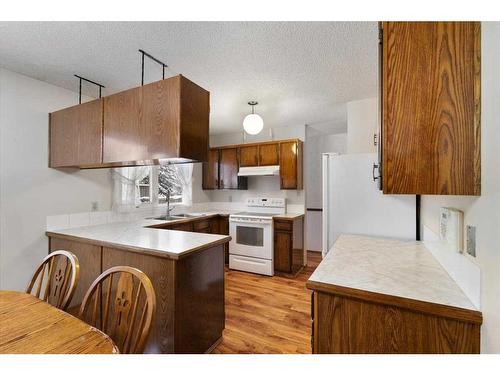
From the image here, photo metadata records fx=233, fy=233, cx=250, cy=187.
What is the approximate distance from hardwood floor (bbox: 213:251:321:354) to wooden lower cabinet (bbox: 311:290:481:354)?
98 centimetres

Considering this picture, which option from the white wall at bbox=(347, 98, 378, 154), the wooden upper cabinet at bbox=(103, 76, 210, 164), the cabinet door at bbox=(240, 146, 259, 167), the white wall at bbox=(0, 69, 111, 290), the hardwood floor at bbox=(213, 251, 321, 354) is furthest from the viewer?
the cabinet door at bbox=(240, 146, 259, 167)

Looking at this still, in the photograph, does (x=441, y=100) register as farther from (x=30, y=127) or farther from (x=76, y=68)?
(x=30, y=127)

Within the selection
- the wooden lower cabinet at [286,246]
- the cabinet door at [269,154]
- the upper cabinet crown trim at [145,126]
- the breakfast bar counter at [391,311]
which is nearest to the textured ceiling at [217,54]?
the upper cabinet crown trim at [145,126]

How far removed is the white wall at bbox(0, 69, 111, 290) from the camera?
2.07 metres

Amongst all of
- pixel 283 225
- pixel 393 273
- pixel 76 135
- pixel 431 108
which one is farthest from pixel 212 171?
pixel 431 108

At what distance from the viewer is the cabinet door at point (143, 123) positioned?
1714 mm

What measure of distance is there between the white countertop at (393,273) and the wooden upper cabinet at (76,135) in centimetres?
210

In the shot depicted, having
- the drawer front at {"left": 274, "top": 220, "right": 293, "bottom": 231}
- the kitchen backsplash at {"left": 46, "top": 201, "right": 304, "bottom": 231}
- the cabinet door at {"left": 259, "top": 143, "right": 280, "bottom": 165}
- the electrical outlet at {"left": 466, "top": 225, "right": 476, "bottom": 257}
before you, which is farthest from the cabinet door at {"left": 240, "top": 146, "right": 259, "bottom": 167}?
the electrical outlet at {"left": 466, "top": 225, "right": 476, "bottom": 257}

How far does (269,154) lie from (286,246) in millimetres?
1466

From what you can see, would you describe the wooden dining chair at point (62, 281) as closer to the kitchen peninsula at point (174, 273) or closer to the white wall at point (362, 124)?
the kitchen peninsula at point (174, 273)

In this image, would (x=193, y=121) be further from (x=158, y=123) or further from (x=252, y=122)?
(x=252, y=122)

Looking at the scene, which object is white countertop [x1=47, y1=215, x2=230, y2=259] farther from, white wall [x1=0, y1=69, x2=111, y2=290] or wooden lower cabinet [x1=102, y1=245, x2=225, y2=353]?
white wall [x1=0, y1=69, x2=111, y2=290]

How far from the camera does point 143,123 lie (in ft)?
6.03
